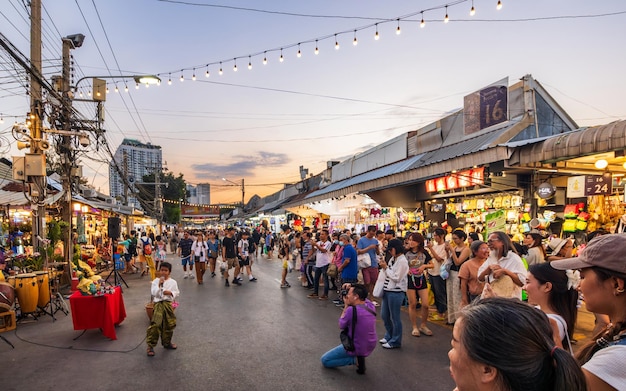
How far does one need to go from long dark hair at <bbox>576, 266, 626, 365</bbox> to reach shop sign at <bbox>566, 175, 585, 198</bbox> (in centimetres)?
913

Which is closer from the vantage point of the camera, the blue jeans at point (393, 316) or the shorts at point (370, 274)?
the blue jeans at point (393, 316)

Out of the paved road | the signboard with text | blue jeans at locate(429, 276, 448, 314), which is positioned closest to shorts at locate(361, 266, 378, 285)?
the paved road

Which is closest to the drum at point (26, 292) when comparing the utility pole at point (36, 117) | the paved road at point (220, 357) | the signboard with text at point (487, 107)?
the paved road at point (220, 357)

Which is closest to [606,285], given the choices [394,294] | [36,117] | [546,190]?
[394,294]

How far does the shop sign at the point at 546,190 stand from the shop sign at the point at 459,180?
4.84ft

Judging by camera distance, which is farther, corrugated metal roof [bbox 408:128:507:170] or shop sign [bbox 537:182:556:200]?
corrugated metal roof [bbox 408:128:507:170]

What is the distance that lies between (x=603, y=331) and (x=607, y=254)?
0.36m

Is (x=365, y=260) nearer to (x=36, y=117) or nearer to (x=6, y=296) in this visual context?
(x=6, y=296)

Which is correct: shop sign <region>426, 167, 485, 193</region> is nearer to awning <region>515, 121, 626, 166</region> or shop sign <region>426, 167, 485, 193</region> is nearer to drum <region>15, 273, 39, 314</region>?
awning <region>515, 121, 626, 166</region>

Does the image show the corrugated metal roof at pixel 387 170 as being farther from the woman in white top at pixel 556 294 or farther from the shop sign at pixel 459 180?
the woman in white top at pixel 556 294

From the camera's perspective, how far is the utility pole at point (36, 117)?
10500 millimetres

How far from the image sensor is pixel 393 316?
20.1ft

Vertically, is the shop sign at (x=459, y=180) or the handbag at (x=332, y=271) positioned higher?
the shop sign at (x=459, y=180)

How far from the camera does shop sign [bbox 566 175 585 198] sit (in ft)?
30.1
